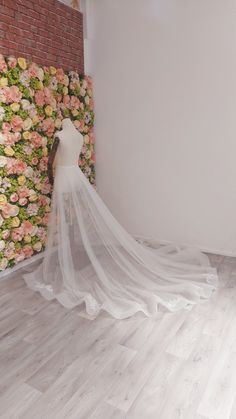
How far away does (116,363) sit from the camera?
187 centimetres

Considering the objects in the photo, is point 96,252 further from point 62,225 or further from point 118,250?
point 62,225

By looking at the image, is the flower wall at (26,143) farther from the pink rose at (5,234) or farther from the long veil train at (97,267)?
the long veil train at (97,267)

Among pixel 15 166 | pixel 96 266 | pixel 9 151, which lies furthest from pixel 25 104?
pixel 96 266

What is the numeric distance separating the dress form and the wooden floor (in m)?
1.21

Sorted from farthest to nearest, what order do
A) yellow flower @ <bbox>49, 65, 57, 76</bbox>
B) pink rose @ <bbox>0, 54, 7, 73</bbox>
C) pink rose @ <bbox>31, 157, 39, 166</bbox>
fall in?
yellow flower @ <bbox>49, 65, 57, 76</bbox> → pink rose @ <bbox>31, 157, 39, 166</bbox> → pink rose @ <bbox>0, 54, 7, 73</bbox>

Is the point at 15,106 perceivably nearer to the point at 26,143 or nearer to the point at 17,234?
the point at 26,143

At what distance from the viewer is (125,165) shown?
3820mm

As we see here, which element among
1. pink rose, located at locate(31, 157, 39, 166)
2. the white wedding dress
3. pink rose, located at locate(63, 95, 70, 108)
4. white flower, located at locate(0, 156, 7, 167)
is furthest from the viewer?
pink rose, located at locate(63, 95, 70, 108)

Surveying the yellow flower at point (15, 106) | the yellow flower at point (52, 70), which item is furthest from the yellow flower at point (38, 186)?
the yellow flower at point (52, 70)

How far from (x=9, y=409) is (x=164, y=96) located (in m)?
3.01

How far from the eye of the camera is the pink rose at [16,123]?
2803mm

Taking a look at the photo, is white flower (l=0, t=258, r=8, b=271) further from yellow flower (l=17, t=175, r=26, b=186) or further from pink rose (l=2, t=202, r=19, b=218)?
yellow flower (l=17, t=175, r=26, b=186)

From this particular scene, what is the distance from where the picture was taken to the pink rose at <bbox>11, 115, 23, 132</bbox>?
2803mm

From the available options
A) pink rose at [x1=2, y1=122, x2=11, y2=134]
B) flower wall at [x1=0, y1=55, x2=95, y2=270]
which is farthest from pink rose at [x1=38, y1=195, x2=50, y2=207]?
pink rose at [x1=2, y1=122, x2=11, y2=134]
